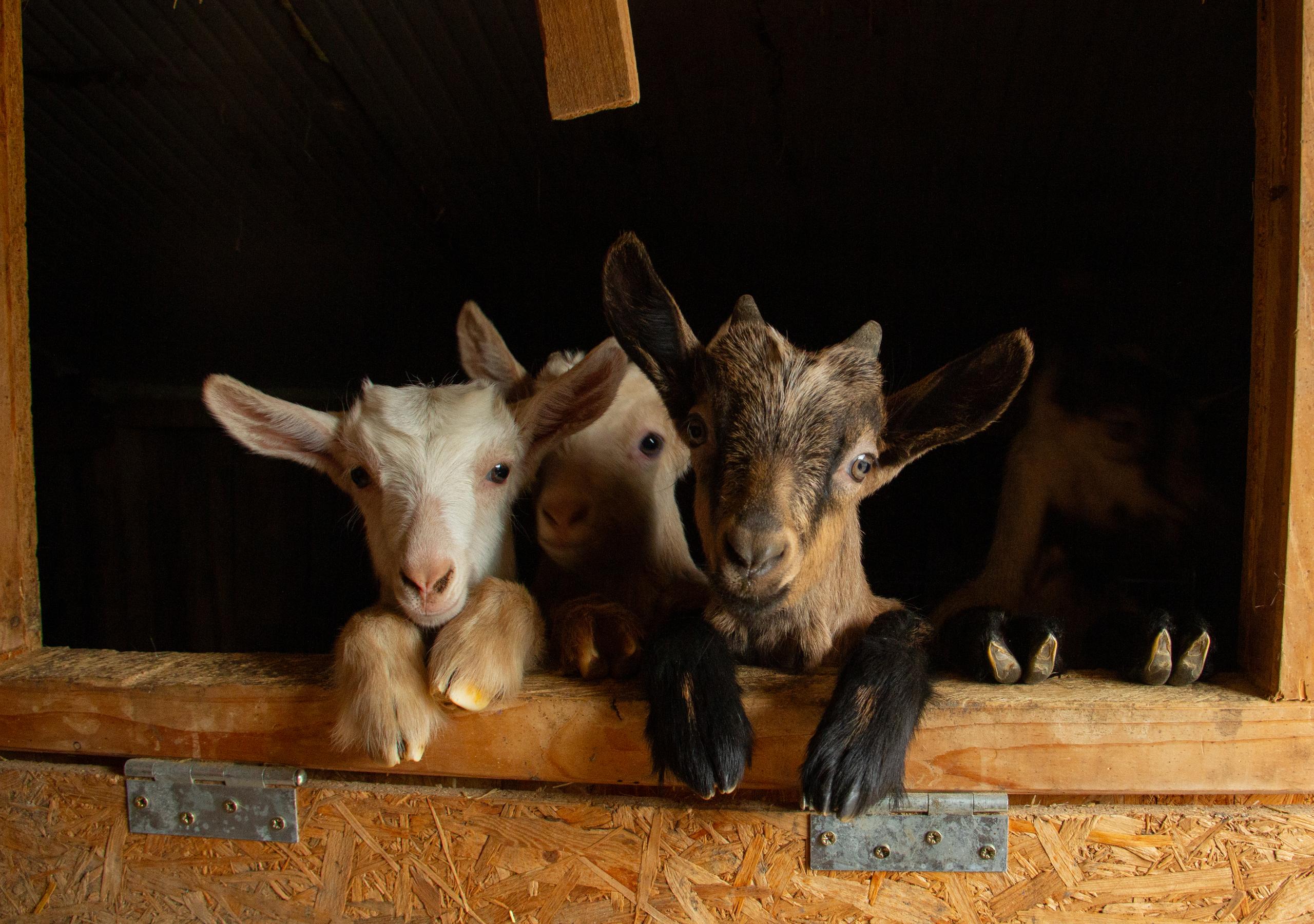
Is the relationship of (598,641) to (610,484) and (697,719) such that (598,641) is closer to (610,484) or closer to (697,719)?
(697,719)

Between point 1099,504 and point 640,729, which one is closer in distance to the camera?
point 640,729

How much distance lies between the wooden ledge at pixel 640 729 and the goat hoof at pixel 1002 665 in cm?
4

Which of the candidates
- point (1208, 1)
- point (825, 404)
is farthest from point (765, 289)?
point (825, 404)

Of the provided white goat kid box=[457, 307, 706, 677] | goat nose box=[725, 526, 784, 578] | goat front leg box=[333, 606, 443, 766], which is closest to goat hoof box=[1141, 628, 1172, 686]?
goat nose box=[725, 526, 784, 578]

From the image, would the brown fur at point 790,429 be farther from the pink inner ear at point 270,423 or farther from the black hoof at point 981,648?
the pink inner ear at point 270,423

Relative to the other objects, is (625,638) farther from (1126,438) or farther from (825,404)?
(1126,438)

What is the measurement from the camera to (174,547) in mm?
4973

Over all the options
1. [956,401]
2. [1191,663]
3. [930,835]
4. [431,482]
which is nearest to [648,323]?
[431,482]

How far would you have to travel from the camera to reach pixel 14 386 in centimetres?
228

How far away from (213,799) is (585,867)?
3.26 feet

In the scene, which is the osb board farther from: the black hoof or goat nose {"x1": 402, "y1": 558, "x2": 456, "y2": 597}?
goat nose {"x1": 402, "y1": 558, "x2": 456, "y2": 597}

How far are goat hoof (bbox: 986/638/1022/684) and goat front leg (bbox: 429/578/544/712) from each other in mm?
1183

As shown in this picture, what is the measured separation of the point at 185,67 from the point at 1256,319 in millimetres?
3886

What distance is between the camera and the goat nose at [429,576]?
200 cm
